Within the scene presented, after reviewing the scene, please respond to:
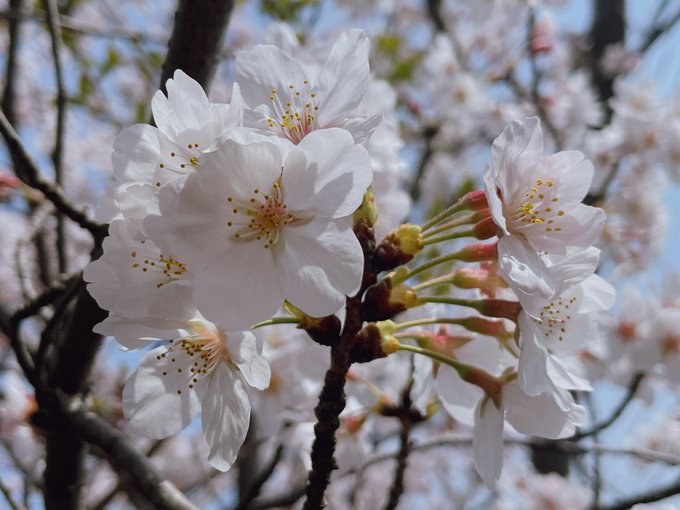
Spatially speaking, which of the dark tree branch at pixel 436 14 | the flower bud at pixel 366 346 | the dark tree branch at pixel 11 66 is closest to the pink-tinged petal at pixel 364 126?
the flower bud at pixel 366 346

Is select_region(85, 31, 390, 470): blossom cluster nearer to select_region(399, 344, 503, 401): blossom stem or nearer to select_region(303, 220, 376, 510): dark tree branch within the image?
select_region(303, 220, 376, 510): dark tree branch

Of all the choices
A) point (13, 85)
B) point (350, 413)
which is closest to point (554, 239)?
point (350, 413)

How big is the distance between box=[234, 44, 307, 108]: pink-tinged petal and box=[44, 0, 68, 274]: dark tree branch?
83 cm

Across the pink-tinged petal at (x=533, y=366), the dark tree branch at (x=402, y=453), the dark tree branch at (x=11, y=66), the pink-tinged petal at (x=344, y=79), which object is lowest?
the dark tree branch at (x=402, y=453)

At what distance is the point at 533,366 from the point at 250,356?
0.44m

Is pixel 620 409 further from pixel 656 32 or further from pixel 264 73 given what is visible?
pixel 656 32

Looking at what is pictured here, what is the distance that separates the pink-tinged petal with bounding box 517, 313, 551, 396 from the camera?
920 millimetres

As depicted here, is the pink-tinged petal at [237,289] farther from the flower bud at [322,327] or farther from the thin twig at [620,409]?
the thin twig at [620,409]

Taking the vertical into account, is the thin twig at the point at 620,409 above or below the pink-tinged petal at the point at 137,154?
below

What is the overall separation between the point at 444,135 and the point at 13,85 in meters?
4.11

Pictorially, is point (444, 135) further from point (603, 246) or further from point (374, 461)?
point (374, 461)

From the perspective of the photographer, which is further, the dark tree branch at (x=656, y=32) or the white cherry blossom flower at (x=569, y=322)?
the dark tree branch at (x=656, y=32)

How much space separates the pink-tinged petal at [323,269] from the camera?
844 millimetres

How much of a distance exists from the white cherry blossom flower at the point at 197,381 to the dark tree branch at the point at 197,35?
0.58 meters
